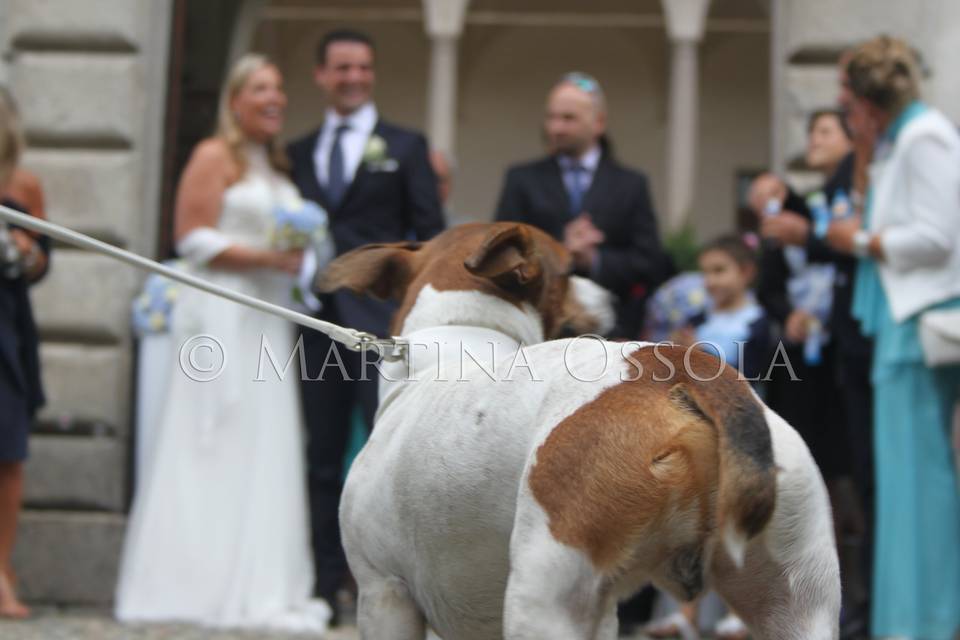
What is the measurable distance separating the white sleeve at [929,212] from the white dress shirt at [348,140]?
2.31 meters

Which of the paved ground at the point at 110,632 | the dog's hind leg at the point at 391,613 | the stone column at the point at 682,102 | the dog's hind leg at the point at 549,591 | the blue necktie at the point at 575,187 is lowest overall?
the paved ground at the point at 110,632

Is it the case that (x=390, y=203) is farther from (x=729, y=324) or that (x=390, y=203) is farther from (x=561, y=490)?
(x=561, y=490)

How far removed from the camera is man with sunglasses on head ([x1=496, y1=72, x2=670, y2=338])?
6.14m

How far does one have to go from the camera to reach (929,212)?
5.33 metres

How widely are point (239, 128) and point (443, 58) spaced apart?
14.3m

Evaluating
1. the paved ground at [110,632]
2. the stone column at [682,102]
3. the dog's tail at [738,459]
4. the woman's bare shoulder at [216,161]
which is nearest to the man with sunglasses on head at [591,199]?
the woman's bare shoulder at [216,161]

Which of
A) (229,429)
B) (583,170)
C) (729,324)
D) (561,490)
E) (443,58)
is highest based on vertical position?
(443,58)

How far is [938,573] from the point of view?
533 centimetres

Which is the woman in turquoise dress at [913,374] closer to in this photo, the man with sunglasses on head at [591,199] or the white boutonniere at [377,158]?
the man with sunglasses on head at [591,199]

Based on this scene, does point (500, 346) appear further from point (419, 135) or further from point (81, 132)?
point (81, 132)

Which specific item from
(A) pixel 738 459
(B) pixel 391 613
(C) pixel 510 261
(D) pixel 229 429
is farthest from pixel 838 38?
(A) pixel 738 459

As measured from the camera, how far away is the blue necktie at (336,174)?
6.43 meters

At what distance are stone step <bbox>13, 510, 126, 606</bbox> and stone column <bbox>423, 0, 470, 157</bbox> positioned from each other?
13.5 m

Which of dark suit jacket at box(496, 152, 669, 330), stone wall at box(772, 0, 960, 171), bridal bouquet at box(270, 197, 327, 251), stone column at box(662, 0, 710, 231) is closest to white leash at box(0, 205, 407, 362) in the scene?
bridal bouquet at box(270, 197, 327, 251)
